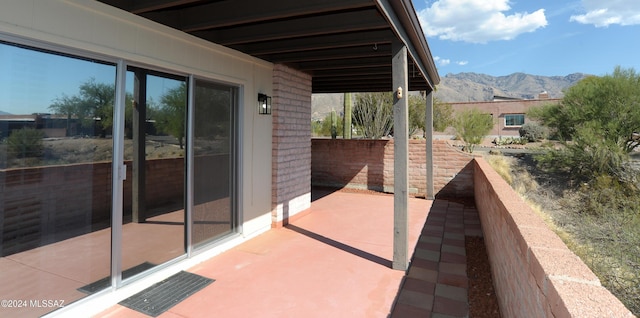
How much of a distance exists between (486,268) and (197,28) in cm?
442

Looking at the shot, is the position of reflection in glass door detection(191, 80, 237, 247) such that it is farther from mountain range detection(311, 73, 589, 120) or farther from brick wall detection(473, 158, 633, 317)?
mountain range detection(311, 73, 589, 120)

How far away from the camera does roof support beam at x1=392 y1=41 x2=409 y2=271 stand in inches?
151

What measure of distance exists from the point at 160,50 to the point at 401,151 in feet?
9.85

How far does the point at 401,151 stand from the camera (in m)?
3.92

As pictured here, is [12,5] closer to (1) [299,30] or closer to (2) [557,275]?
(1) [299,30]

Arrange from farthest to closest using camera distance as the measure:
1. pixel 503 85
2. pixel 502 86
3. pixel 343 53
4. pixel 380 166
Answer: pixel 503 85, pixel 502 86, pixel 380 166, pixel 343 53

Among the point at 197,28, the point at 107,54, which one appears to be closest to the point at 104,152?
the point at 107,54

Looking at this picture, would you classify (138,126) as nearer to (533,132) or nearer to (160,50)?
(160,50)

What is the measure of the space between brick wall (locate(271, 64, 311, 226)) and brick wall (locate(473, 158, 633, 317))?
350 centimetres

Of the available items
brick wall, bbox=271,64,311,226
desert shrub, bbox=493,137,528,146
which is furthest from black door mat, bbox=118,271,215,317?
desert shrub, bbox=493,137,528,146

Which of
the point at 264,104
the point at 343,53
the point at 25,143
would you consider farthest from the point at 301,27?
the point at 25,143

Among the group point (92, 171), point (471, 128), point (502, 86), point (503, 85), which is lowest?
point (92, 171)

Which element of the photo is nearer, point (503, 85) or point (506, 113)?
point (506, 113)

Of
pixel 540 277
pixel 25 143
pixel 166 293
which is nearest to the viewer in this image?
pixel 540 277
